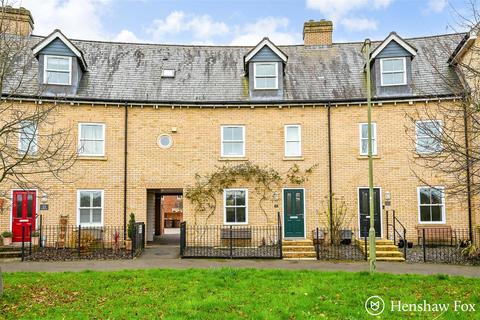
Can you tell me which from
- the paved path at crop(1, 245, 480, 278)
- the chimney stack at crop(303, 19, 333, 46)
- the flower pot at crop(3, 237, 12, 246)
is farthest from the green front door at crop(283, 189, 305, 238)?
the flower pot at crop(3, 237, 12, 246)

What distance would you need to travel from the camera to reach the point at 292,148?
19.6 meters

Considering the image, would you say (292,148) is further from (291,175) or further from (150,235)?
(150,235)

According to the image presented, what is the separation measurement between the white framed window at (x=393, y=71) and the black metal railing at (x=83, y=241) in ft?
43.9

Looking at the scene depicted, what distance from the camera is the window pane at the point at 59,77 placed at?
18906mm

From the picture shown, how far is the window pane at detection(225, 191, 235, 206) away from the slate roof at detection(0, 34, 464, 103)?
4418mm

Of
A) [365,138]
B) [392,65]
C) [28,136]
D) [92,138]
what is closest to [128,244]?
[92,138]

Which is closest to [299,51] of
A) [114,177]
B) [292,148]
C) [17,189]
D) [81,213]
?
[292,148]

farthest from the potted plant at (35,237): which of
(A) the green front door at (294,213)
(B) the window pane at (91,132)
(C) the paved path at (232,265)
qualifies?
(A) the green front door at (294,213)

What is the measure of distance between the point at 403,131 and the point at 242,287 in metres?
12.7

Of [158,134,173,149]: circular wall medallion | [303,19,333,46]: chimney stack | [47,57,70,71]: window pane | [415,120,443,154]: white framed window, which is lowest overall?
[415,120,443,154]: white framed window

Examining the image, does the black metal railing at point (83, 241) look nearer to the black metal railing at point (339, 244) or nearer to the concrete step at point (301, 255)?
the concrete step at point (301, 255)

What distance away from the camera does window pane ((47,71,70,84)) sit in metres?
18.9

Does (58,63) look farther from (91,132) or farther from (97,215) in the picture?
(97,215)

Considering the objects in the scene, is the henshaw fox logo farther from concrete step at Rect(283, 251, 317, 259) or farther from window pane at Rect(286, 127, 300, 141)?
window pane at Rect(286, 127, 300, 141)
